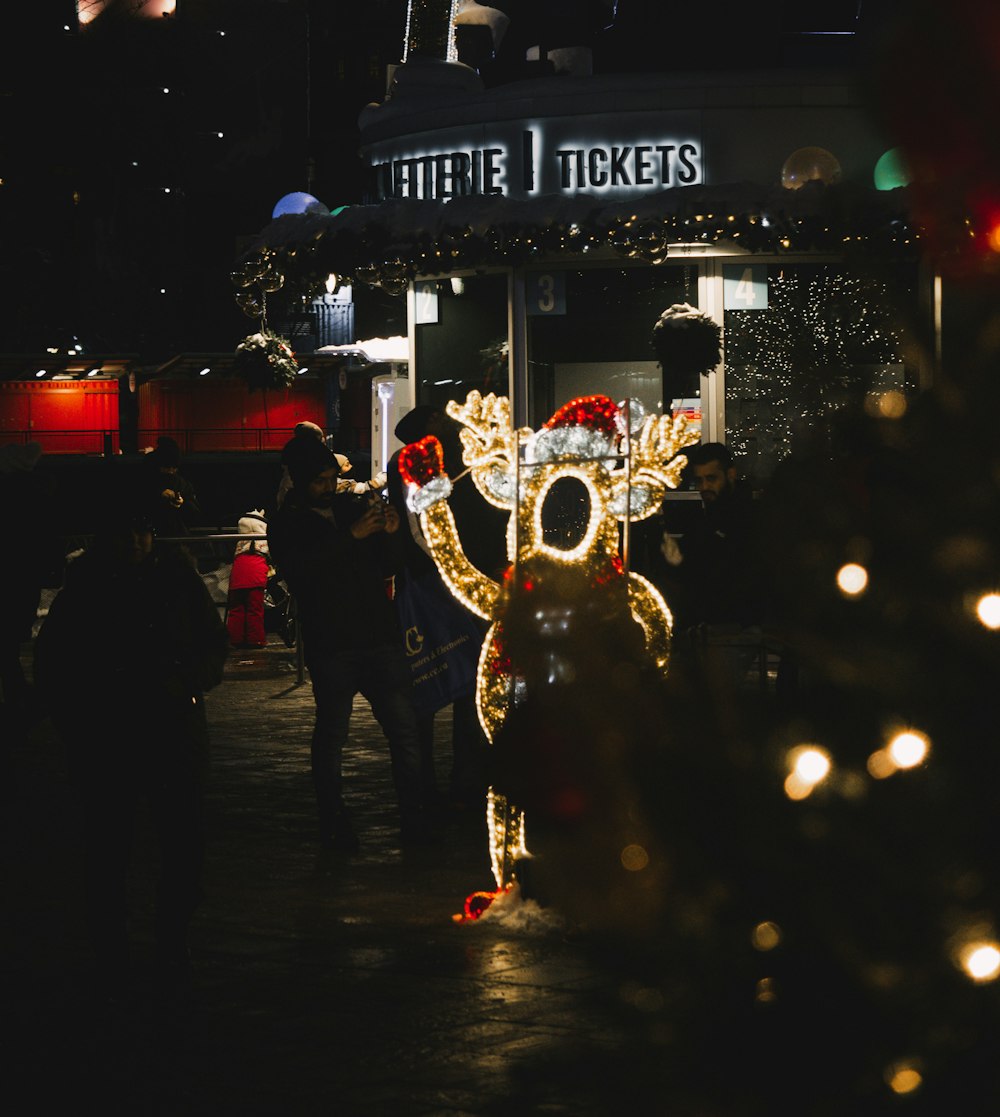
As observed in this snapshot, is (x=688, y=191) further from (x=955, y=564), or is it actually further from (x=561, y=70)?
(x=955, y=564)

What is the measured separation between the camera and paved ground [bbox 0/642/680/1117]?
4863 millimetres

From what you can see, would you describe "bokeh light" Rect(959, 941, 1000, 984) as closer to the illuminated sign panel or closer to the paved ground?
the paved ground

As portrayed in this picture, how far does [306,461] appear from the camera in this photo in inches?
318

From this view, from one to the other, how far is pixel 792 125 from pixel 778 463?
10.8 m

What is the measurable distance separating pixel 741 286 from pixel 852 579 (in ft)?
34.4

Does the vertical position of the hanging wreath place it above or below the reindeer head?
above

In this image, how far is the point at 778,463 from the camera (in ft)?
10.4

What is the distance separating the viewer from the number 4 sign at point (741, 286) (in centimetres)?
1319

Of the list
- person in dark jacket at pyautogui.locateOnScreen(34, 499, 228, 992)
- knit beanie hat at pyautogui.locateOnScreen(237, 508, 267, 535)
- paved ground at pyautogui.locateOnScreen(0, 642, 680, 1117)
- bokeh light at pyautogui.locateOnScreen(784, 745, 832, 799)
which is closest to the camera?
bokeh light at pyautogui.locateOnScreen(784, 745, 832, 799)

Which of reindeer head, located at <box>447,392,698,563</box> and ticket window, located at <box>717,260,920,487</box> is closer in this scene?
ticket window, located at <box>717,260,920,487</box>

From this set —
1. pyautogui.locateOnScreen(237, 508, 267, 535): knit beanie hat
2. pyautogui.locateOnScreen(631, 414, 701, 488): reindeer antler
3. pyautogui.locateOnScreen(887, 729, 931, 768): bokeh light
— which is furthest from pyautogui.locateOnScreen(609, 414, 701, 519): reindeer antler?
pyautogui.locateOnScreen(237, 508, 267, 535): knit beanie hat

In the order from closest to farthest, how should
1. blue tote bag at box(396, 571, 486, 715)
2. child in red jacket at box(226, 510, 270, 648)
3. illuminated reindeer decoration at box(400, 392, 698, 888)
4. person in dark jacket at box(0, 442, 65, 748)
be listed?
illuminated reindeer decoration at box(400, 392, 698, 888)
blue tote bag at box(396, 571, 486, 715)
person in dark jacket at box(0, 442, 65, 748)
child in red jacket at box(226, 510, 270, 648)

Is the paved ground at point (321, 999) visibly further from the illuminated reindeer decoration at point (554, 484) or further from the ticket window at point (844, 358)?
the ticket window at point (844, 358)

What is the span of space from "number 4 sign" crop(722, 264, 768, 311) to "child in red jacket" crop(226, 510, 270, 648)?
5538 millimetres
